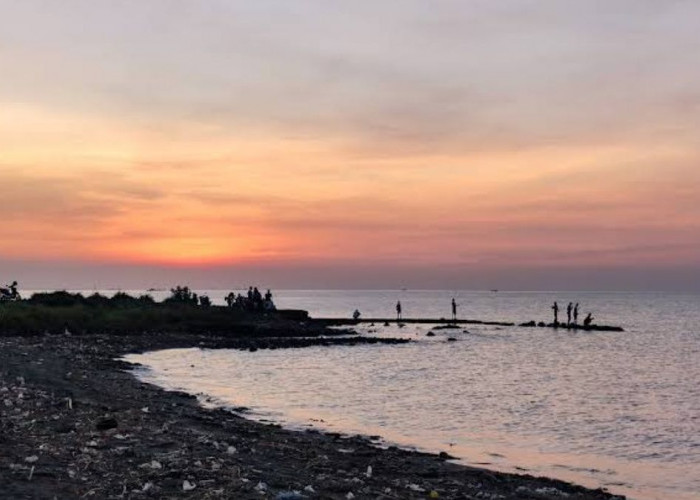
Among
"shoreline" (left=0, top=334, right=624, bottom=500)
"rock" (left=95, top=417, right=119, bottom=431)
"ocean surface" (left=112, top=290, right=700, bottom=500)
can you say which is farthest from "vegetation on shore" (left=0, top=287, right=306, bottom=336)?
"rock" (left=95, top=417, right=119, bottom=431)

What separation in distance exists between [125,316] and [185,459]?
6296 centimetres

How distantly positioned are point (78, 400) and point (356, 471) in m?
10.8

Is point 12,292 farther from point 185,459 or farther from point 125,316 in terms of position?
point 185,459

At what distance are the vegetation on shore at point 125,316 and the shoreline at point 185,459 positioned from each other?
39.5m

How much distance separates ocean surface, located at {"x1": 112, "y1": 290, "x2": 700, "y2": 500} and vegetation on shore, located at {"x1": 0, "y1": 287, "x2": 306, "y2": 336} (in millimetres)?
13610

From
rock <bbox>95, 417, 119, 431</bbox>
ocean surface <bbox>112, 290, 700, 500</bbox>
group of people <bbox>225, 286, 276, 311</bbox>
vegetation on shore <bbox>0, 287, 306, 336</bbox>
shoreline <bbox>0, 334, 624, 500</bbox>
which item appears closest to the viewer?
shoreline <bbox>0, 334, 624, 500</bbox>

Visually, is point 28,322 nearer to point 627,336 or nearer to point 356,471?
point 356,471

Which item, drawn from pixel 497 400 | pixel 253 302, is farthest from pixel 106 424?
pixel 253 302

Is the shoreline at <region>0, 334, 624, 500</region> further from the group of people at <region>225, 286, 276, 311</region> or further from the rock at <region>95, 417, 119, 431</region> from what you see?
the group of people at <region>225, 286, 276, 311</region>

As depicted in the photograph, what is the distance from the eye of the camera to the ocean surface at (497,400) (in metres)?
21.4

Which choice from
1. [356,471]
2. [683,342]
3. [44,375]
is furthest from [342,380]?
[683,342]

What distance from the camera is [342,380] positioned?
4144cm

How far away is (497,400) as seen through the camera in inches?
1371

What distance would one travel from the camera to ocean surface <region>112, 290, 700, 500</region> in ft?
70.3
